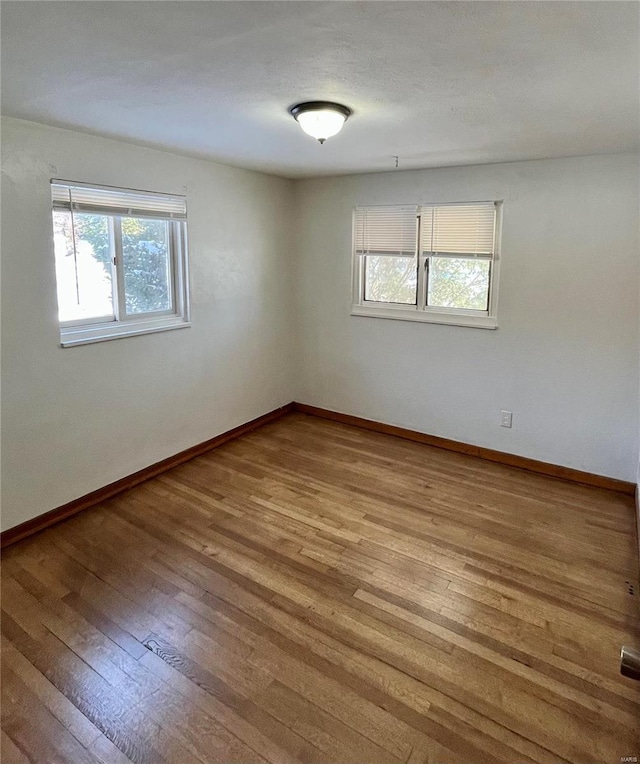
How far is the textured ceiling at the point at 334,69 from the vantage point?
1.37m

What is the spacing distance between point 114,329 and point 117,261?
45 cm

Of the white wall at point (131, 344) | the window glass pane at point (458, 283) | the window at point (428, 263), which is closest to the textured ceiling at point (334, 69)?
the white wall at point (131, 344)

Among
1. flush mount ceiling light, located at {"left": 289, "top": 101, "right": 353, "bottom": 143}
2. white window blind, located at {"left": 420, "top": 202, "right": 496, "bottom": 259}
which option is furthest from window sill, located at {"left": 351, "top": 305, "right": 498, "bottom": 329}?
flush mount ceiling light, located at {"left": 289, "top": 101, "right": 353, "bottom": 143}

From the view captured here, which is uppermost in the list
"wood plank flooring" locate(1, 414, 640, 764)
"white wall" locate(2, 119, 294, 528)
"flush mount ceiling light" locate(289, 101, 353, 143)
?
"flush mount ceiling light" locate(289, 101, 353, 143)

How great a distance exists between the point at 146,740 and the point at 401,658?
1.01 metres

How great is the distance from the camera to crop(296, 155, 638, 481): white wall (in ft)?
10.7

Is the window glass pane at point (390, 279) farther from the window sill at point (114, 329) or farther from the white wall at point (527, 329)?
the window sill at point (114, 329)

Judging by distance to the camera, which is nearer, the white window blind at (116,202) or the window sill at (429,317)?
the white window blind at (116,202)

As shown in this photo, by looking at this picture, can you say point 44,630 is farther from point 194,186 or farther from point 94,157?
point 194,186

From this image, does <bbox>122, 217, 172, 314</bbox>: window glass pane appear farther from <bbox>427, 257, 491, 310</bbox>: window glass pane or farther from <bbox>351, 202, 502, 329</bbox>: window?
<bbox>427, 257, 491, 310</bbox>: window glass pane

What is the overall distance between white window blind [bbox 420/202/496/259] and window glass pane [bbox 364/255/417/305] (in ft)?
0.77

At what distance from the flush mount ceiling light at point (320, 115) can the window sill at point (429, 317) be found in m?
2.06

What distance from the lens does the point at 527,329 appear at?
3.62 meters

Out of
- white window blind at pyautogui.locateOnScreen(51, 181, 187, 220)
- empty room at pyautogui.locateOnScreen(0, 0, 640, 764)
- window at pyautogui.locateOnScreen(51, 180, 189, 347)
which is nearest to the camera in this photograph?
empty room at pyautogui.locateOnScreen(0, 0, 640, 764)
